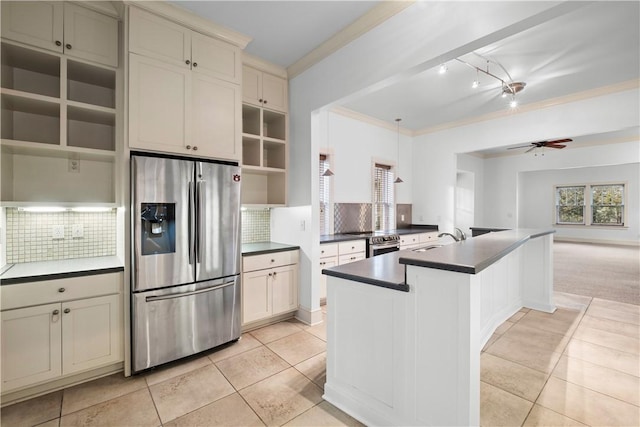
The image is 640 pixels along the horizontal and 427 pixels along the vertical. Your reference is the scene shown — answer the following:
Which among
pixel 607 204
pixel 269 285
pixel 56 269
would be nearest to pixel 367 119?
pixel 269 285

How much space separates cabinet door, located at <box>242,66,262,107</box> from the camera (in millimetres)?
3189

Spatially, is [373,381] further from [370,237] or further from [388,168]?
[388,168]

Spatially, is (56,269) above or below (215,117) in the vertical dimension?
below

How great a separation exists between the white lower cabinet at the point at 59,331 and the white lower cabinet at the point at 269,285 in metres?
1.09

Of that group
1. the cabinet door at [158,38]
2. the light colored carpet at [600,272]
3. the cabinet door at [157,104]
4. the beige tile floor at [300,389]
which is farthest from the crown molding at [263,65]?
the light colored carpet at [600,272]

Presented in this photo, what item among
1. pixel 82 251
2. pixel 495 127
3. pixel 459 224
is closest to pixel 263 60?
pixel 82 251

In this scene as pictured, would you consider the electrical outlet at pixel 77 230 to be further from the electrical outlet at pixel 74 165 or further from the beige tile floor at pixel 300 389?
the beige tile floor at pixel 300 389

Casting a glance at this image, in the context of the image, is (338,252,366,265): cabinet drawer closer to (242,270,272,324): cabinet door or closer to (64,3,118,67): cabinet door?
(242,270,272,324): cabinet door

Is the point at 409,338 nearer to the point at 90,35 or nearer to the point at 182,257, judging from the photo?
the point at 182,257

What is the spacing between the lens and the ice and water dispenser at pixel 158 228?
2.28m

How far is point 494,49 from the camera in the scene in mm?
2943

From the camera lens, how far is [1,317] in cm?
186

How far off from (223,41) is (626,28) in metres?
3.71

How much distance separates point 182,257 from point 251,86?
2009mm
